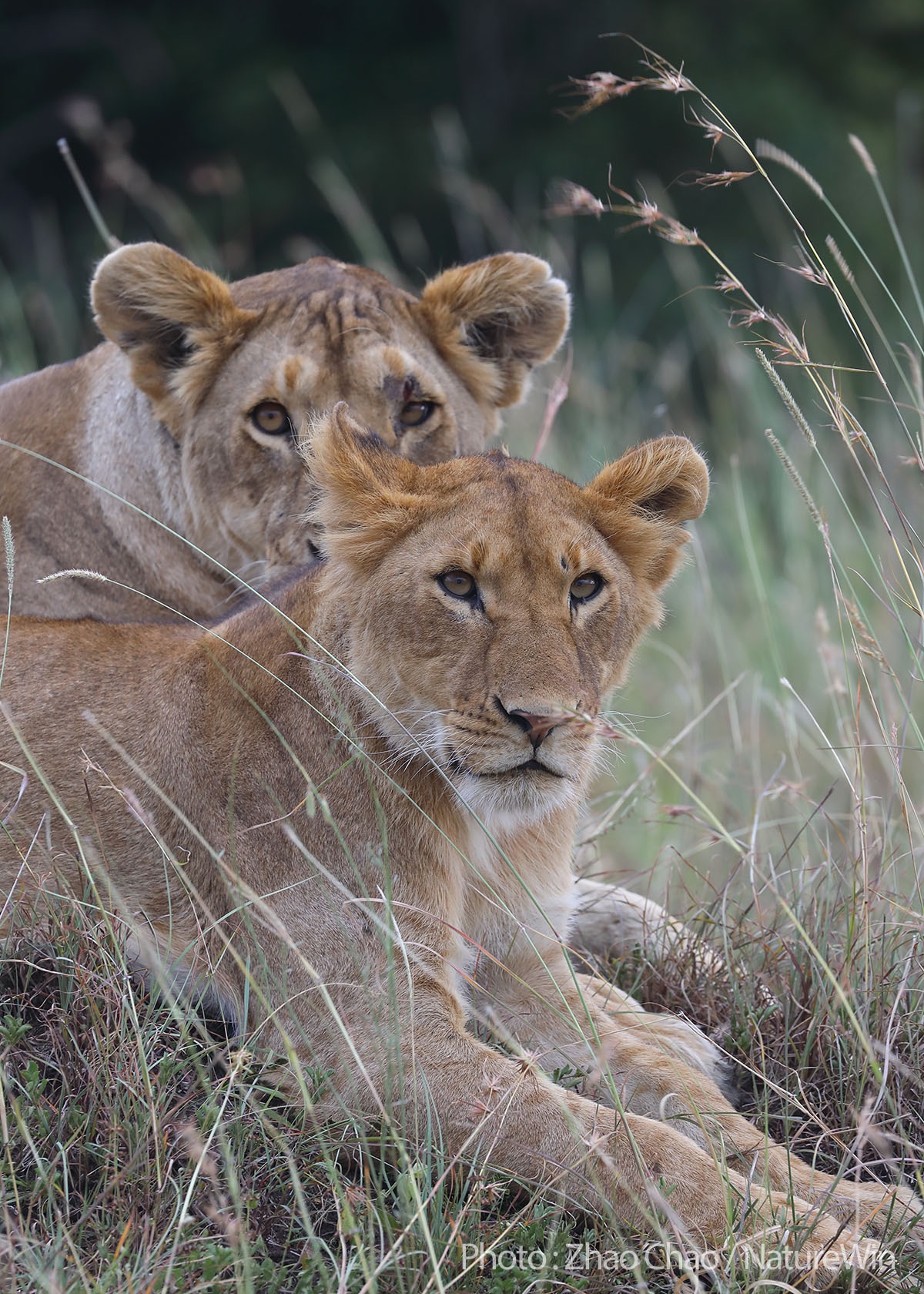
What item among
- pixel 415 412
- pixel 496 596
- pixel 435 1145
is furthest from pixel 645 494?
pixel 435 1145

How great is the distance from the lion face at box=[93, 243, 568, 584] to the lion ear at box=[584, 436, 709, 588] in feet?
2.81

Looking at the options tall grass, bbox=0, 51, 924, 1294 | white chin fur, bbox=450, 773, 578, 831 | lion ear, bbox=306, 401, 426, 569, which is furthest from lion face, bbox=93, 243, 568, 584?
white chin fur, bbox=450, 773, 578, 831

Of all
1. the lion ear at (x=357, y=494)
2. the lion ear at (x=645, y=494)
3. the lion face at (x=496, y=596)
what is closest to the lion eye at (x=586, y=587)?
the lion face at (x=496, y=596)

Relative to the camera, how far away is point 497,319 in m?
4.14

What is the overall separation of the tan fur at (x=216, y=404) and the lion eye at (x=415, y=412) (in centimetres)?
1

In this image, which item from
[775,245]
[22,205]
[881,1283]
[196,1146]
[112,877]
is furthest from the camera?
[22,205]

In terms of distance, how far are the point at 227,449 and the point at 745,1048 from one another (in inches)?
77.0

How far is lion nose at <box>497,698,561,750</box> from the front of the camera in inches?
96.1

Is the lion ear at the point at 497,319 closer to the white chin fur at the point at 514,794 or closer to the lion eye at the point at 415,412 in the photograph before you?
the lion eye at the point at 415,412

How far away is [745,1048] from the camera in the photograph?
9.80 ft

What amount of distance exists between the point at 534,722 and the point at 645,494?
0.70 m

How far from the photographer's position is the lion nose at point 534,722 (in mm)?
2441

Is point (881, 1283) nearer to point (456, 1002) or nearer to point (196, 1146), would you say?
point (456, 1002)

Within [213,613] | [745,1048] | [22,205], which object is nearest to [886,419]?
[213,613]
